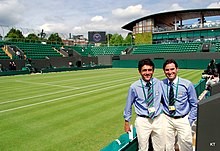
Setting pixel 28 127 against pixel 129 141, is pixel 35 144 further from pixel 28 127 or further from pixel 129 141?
pixel 129 141

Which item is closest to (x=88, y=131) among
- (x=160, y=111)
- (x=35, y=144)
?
(x=35, y=144)

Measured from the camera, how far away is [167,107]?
4312 millimetres

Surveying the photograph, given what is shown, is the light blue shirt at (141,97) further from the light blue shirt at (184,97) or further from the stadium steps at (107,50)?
the stadium steps at (107,50)

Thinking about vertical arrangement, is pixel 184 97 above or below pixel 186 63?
above

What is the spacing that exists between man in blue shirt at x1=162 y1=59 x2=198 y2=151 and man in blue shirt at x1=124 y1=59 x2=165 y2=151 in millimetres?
166

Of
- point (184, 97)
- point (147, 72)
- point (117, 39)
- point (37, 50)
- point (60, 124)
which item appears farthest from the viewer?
point (117, 39)

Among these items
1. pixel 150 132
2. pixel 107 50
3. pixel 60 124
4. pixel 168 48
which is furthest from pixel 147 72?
pixel 107 50

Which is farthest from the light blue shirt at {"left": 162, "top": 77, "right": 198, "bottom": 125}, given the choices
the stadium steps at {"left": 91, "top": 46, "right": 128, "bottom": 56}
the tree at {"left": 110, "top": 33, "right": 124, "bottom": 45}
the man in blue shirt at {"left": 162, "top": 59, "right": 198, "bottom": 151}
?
the tree at {"left": 110, "top": 33, "right": 124, "bottom": 45}

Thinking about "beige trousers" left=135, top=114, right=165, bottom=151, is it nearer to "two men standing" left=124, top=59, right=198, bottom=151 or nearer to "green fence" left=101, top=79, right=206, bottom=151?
"two men standing" left=124, top=59, right=198, bottom=151

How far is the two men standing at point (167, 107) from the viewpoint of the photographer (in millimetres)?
4184

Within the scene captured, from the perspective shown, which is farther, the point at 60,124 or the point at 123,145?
the point at 60,124

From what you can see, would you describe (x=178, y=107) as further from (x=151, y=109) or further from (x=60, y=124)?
(x=60, y=124)

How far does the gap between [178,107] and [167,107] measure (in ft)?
0.70

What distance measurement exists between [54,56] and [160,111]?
40314 mm
